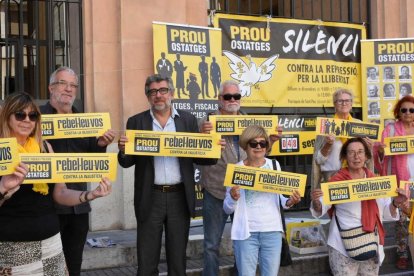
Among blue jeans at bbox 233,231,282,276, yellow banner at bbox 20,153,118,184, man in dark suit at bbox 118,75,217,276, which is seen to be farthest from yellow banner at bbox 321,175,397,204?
yellow banner at bbox 20,153,118,184

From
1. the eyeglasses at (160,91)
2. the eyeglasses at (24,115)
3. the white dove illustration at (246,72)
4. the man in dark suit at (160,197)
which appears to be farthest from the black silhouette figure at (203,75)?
the eyeglasses at (24,115)

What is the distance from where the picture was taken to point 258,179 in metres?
3.93

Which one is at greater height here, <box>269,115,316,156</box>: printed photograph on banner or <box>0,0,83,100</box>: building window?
<box>0,0,83,100</box>: building window

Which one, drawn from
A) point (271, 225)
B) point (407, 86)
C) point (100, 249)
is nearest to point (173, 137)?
point (271, 225)

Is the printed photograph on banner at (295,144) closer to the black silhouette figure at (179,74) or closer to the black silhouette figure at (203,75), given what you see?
the black silhouette figure at (203,75)

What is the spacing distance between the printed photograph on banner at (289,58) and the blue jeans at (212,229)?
11.1ft

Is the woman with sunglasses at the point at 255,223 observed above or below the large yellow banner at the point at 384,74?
below

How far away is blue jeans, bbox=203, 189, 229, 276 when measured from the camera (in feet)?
15.6

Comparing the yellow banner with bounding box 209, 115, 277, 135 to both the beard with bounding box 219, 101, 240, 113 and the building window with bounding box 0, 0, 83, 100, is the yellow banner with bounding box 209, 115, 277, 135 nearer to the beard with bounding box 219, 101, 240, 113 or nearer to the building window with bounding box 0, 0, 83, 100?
the beard with bounding box 219, 101, 240, 113

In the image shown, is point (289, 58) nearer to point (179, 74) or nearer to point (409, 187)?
point (179, 74)

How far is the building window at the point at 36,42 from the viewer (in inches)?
275

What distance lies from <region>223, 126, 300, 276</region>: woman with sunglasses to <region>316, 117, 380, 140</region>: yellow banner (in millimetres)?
1130

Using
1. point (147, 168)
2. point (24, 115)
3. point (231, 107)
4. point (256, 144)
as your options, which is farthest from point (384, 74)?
point (24, 115)

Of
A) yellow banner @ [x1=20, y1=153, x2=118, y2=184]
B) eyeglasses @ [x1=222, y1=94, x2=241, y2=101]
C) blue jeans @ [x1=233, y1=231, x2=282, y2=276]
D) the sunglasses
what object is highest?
eyeglasses @ [x1=222, y1=94, x2=241, y2=101]
